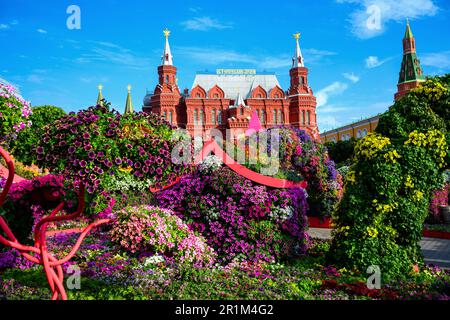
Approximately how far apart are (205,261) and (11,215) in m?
3.83

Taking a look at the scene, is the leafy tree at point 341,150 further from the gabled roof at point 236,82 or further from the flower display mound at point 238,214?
the flower display mound at point 238,214

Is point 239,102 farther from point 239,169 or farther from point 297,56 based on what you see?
point 239,169

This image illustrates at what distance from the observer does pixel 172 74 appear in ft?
192

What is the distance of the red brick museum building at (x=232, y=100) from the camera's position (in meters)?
56.5

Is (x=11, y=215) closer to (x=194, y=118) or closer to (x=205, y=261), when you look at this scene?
(x=205, y=261)

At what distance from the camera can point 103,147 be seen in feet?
14.7

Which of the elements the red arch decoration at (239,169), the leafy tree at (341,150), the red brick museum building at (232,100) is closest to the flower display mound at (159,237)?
the red arch decoration at (239,169)

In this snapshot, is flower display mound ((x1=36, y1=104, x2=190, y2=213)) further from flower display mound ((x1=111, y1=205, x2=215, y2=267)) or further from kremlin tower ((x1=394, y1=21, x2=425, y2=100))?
kremlin tower ((x1=394, y1=21, x2=425, y2=100))

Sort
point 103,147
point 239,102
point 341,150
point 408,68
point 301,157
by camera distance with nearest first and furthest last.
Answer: point 103,147 < point 301,157 < point 341,150 < point 239,102 < point 408,68

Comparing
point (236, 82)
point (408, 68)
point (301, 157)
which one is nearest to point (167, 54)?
point (236, 82)

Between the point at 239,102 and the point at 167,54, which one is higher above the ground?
the point at 167,54

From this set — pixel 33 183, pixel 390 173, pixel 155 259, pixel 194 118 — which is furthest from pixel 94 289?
pixel 194 118

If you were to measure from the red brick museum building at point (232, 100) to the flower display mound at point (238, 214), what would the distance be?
1792 inches

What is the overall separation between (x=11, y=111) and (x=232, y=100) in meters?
53.2
